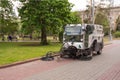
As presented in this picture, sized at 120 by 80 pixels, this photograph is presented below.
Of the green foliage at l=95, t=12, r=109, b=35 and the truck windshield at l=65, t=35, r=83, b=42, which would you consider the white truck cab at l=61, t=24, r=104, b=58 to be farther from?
the green foliage at l=95, t=12, r=109, b=35

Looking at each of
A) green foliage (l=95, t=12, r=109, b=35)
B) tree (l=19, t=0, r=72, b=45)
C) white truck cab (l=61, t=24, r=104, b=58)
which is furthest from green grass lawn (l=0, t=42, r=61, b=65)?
green foliage (l=95, t=12, r=109, b=35)

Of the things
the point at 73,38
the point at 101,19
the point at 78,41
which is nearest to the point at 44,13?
the point at 73,38

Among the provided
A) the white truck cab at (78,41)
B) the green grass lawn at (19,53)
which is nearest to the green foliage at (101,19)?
the green grass lawn at (19,53)

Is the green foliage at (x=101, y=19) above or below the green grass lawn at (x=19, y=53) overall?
above

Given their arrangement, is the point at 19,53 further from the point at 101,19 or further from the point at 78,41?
the point at 101,19

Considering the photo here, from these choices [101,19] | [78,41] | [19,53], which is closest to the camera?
[78,41]

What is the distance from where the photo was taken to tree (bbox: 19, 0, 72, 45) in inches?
1236

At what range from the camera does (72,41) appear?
18.9 metres

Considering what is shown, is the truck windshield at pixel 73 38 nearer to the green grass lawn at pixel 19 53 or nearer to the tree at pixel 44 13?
the green grass lawn at pixel 19 53

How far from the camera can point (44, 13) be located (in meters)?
31.4

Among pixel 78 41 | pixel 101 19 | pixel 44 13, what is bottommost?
pixel 78 41

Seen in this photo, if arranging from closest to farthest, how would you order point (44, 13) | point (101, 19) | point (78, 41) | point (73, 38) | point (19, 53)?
1. point (78, 41)
2. point (73, 38)
3. point (19, 53)
4. point (44, 13)
5. point (101, 19)

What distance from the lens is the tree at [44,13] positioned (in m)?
31.4

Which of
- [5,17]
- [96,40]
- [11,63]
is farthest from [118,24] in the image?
[11,63]
